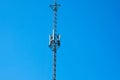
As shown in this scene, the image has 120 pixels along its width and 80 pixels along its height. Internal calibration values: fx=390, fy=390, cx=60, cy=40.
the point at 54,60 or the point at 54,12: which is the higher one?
the point at 54,12

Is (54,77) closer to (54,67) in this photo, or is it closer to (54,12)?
(54,67)

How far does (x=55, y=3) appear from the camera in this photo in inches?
2405

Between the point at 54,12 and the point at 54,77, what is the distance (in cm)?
1066

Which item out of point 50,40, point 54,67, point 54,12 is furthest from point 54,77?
point 54,12

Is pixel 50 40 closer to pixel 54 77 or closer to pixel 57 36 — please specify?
pixel 57 36

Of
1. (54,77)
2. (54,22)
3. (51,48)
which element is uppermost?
(54,22)

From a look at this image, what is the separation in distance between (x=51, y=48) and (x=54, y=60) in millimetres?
1892

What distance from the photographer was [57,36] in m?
58.5

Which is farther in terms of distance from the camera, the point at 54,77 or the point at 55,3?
the point at 55,3

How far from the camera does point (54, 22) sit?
60844 millimetres

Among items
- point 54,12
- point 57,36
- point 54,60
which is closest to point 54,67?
point 54,60

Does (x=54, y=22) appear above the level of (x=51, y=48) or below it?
above

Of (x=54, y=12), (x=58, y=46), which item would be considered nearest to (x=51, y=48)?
(x=58, y=46)

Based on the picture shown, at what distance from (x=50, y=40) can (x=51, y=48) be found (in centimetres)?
128
